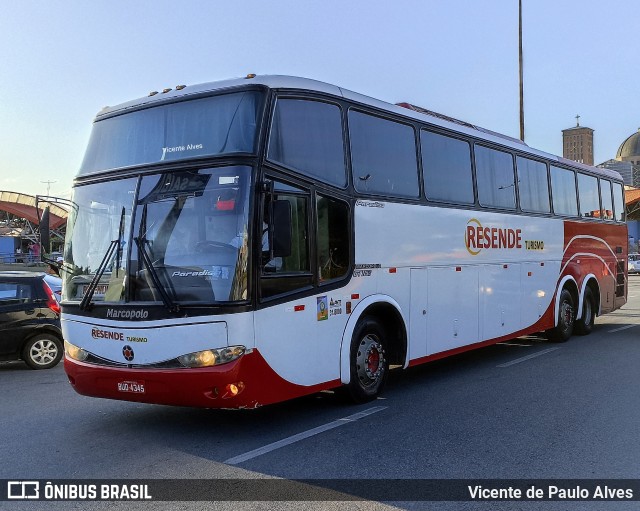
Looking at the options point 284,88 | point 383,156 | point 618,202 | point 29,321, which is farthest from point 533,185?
point 29,321

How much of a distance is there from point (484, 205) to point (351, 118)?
3.54m

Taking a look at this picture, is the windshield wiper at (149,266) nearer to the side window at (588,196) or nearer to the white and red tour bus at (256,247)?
the white and red tour bus at (256,247)

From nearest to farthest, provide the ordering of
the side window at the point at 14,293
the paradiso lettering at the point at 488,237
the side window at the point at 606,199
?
the paradiso lettering at the point at 488,237, the side window at the point at 14,293, the side window at the point at 606,199

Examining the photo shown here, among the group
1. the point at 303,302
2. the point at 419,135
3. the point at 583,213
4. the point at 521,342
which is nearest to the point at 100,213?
the point at 303,302

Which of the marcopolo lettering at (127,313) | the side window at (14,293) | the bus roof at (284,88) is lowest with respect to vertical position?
the marcopolo lettering at (127,313)

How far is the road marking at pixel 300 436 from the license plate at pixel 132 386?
1.09 m

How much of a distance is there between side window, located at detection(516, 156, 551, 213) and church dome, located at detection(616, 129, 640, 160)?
145724 millimetres

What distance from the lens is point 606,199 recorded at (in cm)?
1548

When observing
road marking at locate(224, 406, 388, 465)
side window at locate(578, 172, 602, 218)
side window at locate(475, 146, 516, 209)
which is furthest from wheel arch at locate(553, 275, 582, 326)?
road marking at locate(224, 406, 388, 465)

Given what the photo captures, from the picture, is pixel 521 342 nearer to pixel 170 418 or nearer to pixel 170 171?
pixel 170 418

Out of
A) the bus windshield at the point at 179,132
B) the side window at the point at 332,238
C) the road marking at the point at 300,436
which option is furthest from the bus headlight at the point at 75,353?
the side window at the point at 332,238

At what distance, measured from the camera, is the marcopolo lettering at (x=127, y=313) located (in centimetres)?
600

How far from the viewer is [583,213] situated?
14.1 meters

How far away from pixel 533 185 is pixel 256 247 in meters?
7.61
